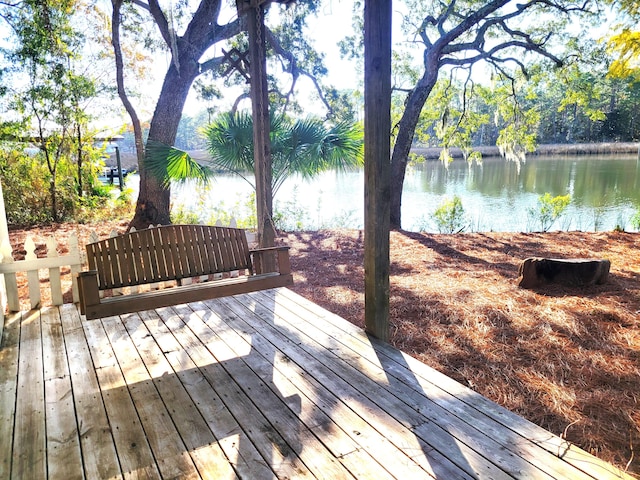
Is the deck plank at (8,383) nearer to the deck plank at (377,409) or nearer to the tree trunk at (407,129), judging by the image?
the deck plank at (377,409)

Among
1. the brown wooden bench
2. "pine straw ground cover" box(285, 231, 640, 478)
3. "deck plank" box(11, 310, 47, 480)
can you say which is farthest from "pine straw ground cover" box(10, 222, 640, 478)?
"deck plank" box(11, 310, 47, 480)

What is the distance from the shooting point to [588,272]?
3.86 metres

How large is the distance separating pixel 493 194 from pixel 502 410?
13333 millimetres

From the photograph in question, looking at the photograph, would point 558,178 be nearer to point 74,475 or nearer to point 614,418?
point 614,418

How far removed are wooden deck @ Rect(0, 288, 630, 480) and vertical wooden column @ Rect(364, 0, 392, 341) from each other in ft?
1.02

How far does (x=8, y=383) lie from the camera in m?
2.17

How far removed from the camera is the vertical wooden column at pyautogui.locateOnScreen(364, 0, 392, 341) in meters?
2.30

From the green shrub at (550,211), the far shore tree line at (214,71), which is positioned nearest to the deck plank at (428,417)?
the far shore tree line at (214,71)

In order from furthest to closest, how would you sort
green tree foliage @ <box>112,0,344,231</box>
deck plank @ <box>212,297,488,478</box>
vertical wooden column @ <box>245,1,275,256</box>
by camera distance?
green tree foliage @ <box>112,0,344,231</box> < vertical wooden column @ <box>245,1,275,256</box> < deck plank @ <box>212,297,488,478</box>

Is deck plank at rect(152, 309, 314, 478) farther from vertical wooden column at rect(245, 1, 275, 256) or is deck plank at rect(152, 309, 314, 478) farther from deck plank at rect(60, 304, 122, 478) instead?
vertical wooden column at rect(245, 1, 275, 256)

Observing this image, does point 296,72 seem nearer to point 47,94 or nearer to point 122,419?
point 47,94

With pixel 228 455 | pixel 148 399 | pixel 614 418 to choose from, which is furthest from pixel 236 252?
pixel 614 418

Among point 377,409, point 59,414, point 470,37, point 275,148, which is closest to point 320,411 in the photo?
point 377,409

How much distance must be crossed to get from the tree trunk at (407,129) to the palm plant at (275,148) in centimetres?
315
